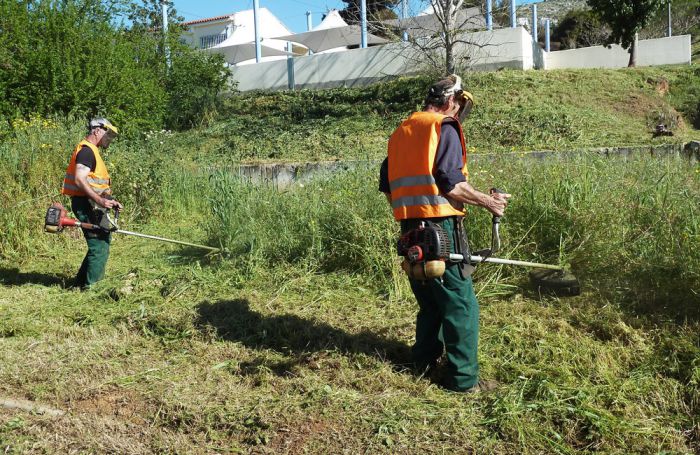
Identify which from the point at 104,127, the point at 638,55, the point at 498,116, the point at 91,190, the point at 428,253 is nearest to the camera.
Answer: the point at 428,253

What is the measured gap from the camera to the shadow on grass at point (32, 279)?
23.3 feet

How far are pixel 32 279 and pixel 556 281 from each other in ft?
18.6

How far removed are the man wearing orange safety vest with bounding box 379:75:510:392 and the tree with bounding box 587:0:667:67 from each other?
56.2 ft

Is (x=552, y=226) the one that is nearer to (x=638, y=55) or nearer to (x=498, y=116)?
(x=498, y=116)

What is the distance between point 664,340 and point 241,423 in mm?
2759

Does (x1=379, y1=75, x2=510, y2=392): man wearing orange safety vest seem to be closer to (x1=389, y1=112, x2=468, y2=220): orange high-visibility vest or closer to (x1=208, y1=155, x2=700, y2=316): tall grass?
(x1=389, y1=112, x2=468, y2=220): orange high-visibility vest

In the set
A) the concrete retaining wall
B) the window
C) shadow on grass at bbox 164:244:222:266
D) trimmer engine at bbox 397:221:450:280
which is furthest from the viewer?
A: the window

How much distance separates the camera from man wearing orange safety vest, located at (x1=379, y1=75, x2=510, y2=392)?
3.75m

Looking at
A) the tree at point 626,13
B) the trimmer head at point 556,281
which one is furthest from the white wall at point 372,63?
the trimmer head at point 556,281

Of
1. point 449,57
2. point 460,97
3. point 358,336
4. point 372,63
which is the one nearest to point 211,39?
point 372,63

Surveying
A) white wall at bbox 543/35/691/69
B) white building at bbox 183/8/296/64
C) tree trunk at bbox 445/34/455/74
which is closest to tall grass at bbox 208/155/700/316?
tree trunk at bbox 445/34/455/74

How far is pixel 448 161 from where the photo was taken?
3742 mm

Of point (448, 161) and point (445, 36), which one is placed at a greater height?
point (445, 36)

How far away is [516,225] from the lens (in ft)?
18.9
